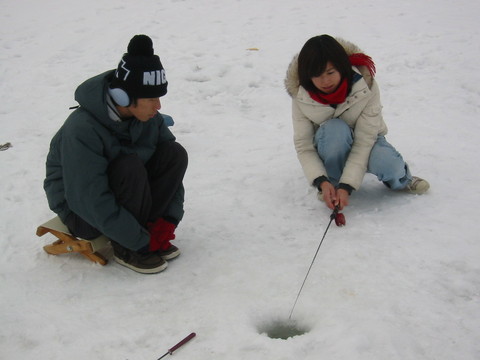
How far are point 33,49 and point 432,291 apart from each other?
6644 mm

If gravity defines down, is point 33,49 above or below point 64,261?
above

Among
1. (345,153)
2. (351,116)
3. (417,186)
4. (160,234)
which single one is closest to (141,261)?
(160,234)

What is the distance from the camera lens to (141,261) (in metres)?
2.94

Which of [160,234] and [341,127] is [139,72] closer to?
[160,234]

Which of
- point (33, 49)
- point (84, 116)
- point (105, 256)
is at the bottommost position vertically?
point (105, 256)

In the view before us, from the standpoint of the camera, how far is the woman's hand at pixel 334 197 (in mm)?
3236

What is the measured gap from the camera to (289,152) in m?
4.55

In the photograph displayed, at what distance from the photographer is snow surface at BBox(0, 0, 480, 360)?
240 centimetres

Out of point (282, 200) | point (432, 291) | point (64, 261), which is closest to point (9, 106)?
point (64, 261)

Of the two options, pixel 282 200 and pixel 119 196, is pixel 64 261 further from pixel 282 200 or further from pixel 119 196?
pixel 282 200

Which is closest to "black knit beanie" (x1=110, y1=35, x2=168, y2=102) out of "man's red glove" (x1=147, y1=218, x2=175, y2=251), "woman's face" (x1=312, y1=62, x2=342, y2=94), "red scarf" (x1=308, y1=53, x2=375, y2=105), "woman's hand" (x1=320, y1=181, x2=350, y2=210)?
"man's red glove" (x1=147, y1=218, x2=175, y2=251)

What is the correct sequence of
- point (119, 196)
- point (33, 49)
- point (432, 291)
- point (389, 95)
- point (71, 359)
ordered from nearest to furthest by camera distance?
point (71, 359), point (432, 291), point (119, 196), point (389, 95), point (33, 49)

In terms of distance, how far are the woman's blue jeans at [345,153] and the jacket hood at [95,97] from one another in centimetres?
153

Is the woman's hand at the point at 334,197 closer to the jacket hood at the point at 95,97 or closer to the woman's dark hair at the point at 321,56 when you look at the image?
the woman's dark hair at the point at 321,56
